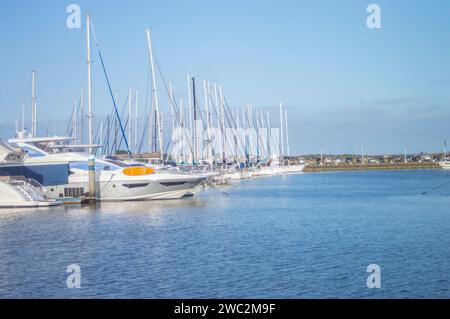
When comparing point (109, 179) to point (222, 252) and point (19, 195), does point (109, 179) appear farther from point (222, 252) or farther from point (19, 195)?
point (222, 252)

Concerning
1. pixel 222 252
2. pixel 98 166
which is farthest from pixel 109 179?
pixel 222 252

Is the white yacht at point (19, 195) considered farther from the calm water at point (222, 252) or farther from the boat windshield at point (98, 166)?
the boat windshield at point (98, 166)

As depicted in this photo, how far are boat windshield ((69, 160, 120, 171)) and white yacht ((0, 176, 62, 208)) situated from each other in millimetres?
5032

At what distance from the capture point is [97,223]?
3875 centimetres

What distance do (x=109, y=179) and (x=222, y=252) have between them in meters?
26.7

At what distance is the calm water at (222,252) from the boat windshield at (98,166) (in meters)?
5.79

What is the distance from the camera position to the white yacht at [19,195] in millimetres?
46625

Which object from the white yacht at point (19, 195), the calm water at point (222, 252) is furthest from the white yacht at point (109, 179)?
the calm water at point (222, 252)

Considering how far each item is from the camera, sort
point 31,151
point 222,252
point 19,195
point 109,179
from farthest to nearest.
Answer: point 31,151 < point 109,179 < point 19,195 < point 222,252

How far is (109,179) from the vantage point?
52.7 meters
